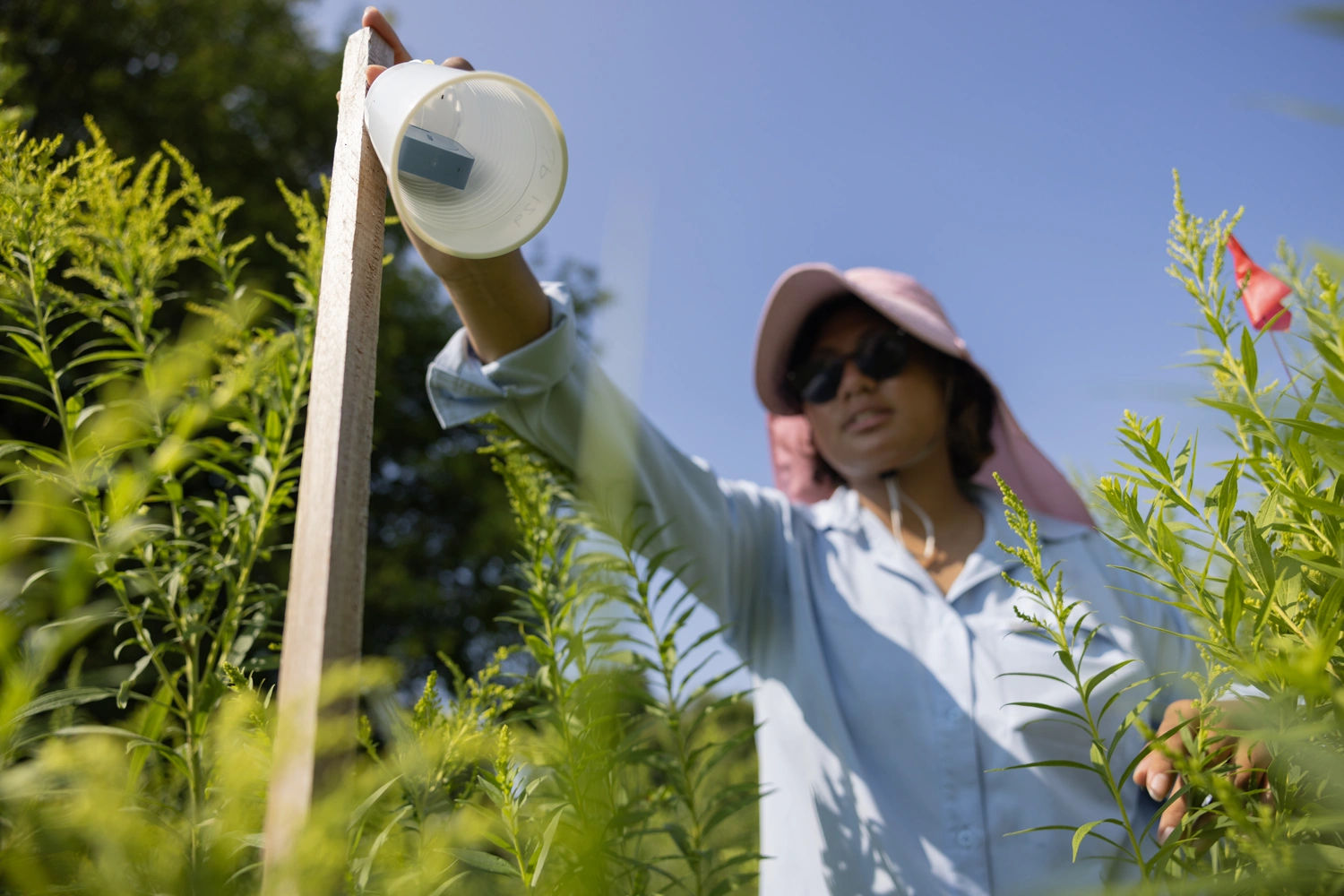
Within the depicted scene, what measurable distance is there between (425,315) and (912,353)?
798cm

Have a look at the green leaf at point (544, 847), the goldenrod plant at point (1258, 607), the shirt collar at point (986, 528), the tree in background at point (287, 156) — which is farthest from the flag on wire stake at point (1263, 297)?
the tree in background at point (287, 156)

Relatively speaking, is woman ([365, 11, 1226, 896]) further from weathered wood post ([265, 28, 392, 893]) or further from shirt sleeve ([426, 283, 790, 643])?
weathered wood post ([265, 28, 392, 893])

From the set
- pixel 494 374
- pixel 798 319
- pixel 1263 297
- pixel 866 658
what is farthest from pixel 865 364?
pixel 1263 297

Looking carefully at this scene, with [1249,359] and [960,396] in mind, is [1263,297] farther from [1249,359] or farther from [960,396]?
[960,396]

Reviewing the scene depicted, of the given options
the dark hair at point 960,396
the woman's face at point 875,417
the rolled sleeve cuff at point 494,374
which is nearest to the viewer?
the rolled sleeve cuff at point 494,374

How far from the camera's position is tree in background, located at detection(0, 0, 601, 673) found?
24.4 feet

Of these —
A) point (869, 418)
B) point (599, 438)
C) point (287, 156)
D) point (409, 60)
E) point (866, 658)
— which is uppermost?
point (287, 156)

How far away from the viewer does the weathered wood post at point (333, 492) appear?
44 centimetres

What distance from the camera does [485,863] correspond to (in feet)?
2.10

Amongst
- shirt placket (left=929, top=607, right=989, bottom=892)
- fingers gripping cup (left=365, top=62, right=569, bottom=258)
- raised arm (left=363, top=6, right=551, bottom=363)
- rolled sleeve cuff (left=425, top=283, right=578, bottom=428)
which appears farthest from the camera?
shirt placket (left=929, top=607, right=989, bottom=892)

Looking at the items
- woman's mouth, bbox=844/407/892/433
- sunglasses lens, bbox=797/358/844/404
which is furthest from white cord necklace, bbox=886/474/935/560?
sunglasses lens, bbox=797/358/844/404

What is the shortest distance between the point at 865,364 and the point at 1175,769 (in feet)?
5.74

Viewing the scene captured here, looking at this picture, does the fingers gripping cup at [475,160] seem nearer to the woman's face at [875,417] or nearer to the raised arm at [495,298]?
the raised arm at [495,298]

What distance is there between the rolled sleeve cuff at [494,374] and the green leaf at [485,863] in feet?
2.55
